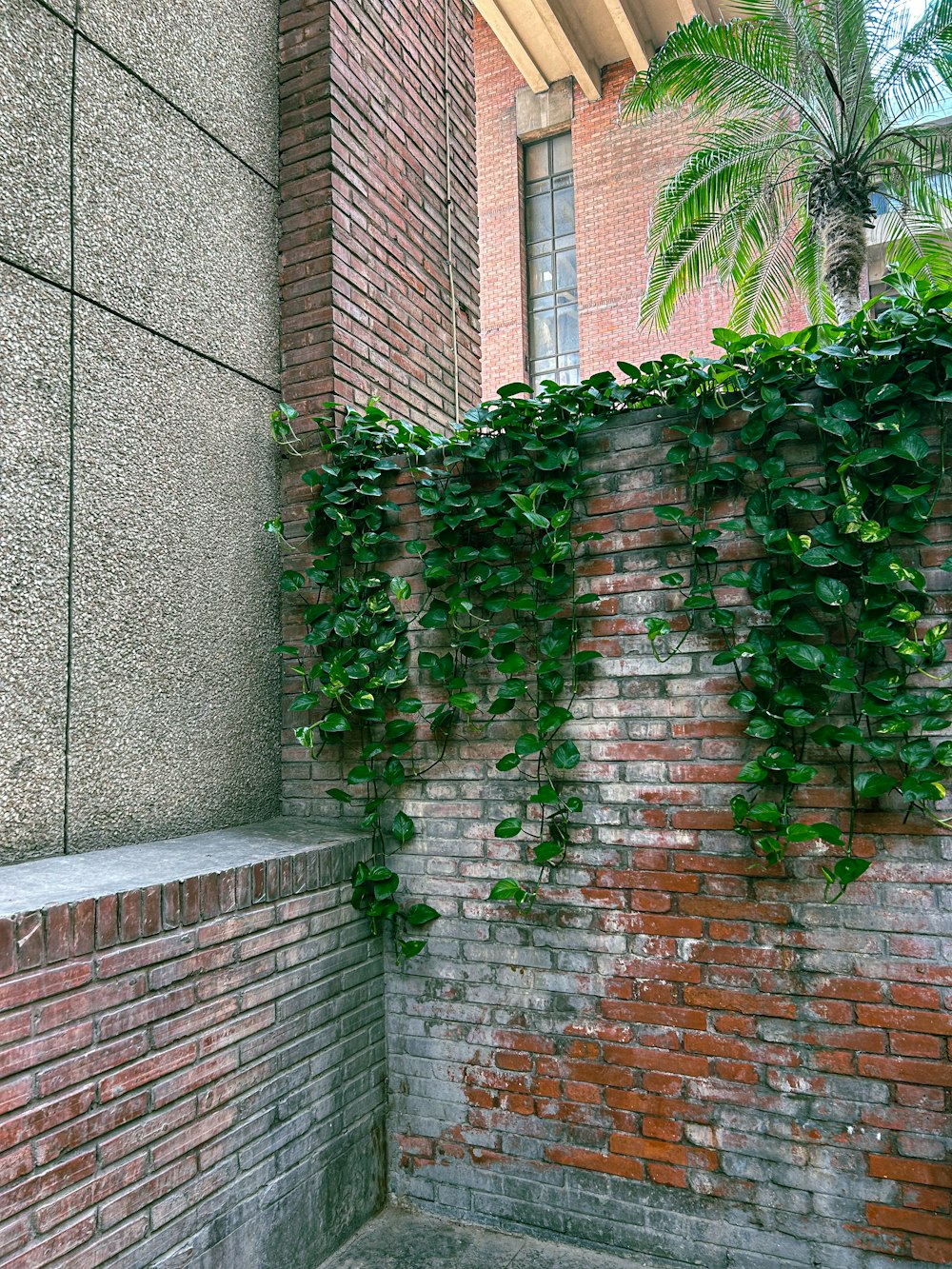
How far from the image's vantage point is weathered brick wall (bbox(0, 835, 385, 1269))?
160 cm

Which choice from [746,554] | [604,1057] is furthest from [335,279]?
[604,1057]

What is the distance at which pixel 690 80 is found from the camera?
5.76 m

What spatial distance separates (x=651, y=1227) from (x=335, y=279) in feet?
10.5

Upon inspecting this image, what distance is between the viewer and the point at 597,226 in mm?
11773

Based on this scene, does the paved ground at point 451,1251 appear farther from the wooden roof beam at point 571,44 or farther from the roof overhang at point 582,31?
the wooden roof beam at point 571,44

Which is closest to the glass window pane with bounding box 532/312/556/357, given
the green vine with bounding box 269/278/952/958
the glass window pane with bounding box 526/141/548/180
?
the glass window pane with bounding box 526/141/548/180

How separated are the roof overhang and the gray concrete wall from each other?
28.0ft

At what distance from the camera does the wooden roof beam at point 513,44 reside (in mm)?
10055

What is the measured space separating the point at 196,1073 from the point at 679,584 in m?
1.72

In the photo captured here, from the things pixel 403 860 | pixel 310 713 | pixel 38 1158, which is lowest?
pixel 38 1158

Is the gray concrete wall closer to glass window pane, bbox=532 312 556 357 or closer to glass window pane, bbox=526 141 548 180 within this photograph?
glass window pane, bbox=532 312 556 357

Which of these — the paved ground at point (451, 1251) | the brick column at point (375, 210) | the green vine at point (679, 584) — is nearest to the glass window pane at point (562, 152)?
the brick column at point (375, 210)

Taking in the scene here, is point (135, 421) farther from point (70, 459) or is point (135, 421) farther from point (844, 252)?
point (844, 252)

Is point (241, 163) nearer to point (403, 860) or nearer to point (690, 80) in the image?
point (403, 860)
